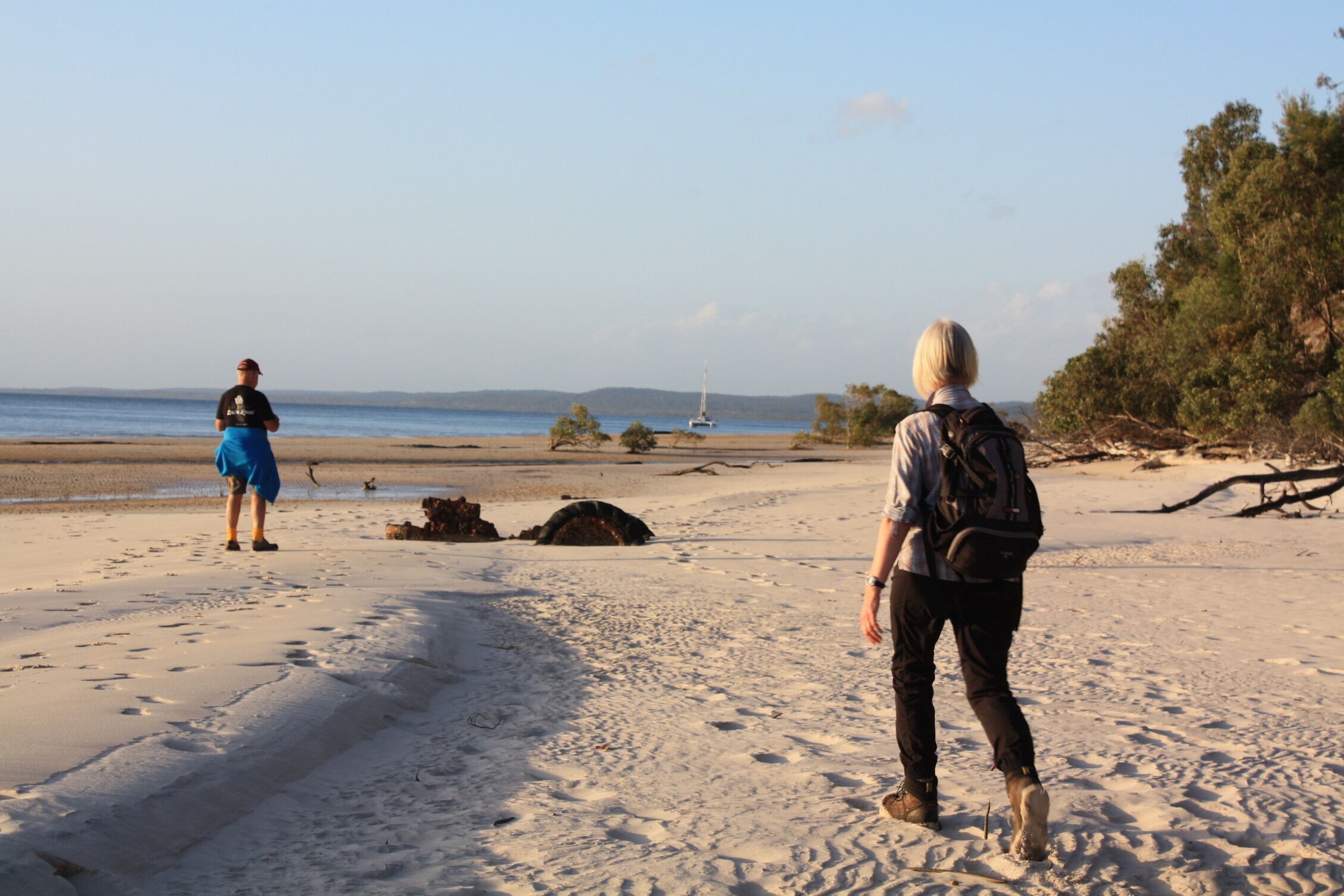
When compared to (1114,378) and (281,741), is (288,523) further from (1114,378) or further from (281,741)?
(1114,378)

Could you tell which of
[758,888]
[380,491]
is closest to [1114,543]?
[758,888]

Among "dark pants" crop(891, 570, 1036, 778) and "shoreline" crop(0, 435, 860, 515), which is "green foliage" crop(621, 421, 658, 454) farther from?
"dark pants" crop(891, 570, 1036, 778)

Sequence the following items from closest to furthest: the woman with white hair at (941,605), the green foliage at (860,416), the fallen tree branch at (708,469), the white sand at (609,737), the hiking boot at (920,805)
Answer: the white sand at (609,737) < the woman with white hair at (941,605) < the hiking boot at (920,805) < the fallen tree branch at (708,469) < the green foliage at (860,416)

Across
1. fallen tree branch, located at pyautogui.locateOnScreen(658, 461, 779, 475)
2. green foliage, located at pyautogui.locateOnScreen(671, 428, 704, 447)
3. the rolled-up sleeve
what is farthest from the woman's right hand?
green foliage, located at pyautogui.locateOnScreen(671, 428, 704, 447)

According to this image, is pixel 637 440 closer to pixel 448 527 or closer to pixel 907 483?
pixel 448 527

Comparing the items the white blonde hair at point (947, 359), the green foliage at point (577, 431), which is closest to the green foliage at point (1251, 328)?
the green foliage at point (577, 431)

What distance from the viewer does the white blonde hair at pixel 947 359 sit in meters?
3.37

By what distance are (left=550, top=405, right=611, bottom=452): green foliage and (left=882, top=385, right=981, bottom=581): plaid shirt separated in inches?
1402

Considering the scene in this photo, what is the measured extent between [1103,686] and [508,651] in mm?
3324

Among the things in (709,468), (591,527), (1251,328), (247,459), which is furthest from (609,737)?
(709,468)

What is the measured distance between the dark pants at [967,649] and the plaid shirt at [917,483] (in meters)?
0.06

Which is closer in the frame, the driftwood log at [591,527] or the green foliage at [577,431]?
the driftwood log at [591,527]

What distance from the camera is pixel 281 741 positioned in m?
3.90

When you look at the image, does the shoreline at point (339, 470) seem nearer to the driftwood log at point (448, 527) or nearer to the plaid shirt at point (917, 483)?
the driftwood log at point (448, 527)
